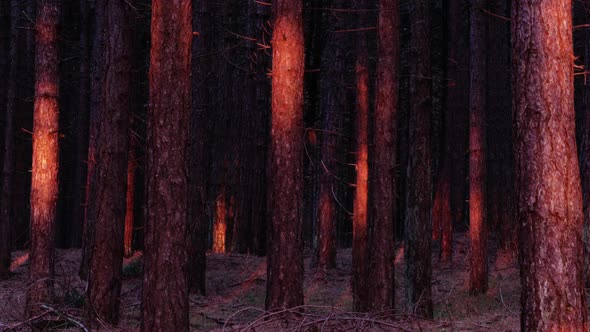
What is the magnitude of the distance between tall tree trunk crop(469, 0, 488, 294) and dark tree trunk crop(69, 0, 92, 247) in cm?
1361

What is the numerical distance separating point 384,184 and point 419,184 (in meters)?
1.64

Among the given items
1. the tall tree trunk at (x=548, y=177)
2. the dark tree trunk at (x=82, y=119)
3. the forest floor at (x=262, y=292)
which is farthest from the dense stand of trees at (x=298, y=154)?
the forest floor at (x=262, y=292)

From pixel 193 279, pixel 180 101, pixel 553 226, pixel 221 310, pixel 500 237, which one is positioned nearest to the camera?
pixel 553 226

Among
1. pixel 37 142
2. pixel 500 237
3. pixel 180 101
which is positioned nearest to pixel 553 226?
pixel 180 101

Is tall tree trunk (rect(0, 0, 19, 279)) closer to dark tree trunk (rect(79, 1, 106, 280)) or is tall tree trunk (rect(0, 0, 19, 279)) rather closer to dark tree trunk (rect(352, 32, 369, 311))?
dark tree trunk (rect(79, 1, 106, 280))

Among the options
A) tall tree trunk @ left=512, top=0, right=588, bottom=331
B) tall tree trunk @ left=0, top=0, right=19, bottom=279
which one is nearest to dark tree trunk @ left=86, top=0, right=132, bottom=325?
tall tree trunk @ left=512, top=0, right=588, bottom=331

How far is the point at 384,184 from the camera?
12.8 metres

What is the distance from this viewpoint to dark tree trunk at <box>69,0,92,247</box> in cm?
2709

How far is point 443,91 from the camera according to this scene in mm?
23500

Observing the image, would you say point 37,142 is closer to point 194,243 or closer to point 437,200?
point 194,243

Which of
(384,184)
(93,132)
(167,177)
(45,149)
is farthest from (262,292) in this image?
(167,177)

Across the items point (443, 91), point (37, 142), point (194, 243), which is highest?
point (443, 91)

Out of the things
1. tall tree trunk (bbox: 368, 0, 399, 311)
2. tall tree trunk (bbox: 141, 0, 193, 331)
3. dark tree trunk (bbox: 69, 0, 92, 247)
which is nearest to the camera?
tall tree trunk (bbox: 141, 0, 193, 331)

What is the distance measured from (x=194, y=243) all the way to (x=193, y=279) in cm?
87
